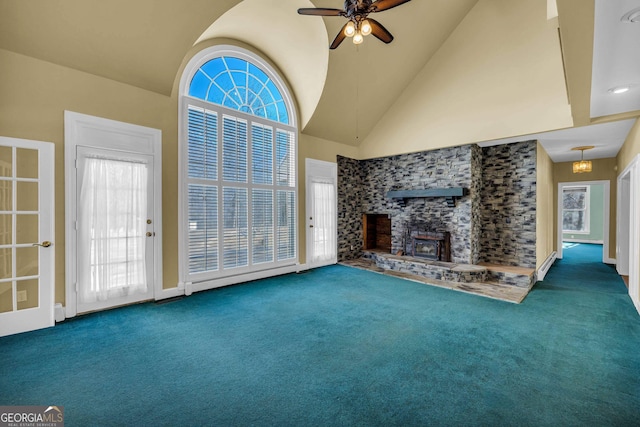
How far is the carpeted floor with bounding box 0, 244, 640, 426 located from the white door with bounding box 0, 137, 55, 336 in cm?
30

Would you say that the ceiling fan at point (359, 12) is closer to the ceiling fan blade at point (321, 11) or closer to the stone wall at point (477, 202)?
the ceiling fan blade at point (321, 11)

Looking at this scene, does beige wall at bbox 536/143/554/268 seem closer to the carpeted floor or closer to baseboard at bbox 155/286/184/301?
the carpeted floor

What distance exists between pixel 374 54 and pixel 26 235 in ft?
19.1

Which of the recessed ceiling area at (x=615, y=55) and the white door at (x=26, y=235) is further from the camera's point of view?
the white door at (x=26, y=235)

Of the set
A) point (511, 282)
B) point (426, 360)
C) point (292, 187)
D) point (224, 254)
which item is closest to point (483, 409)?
point (426, 360)

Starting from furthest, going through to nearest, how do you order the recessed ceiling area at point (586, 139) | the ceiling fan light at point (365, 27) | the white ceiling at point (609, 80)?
the recessed ceiling area at point (586, 139), the ceiling fan light at point (365, 27), the white ceiling at point (609, 80)

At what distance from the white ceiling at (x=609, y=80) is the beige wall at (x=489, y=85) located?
1.29 feet

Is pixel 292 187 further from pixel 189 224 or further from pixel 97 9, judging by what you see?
pixel 97 9

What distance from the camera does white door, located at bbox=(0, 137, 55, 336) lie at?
9.48 feet

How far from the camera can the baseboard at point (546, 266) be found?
16.9 feet

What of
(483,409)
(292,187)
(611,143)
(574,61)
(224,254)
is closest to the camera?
(483,409)

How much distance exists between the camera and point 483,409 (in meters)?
1.78

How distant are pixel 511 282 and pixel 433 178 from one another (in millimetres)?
2440

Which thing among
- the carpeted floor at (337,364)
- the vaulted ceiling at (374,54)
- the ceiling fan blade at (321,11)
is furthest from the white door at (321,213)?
the ceiling fan blade at (321,11)
